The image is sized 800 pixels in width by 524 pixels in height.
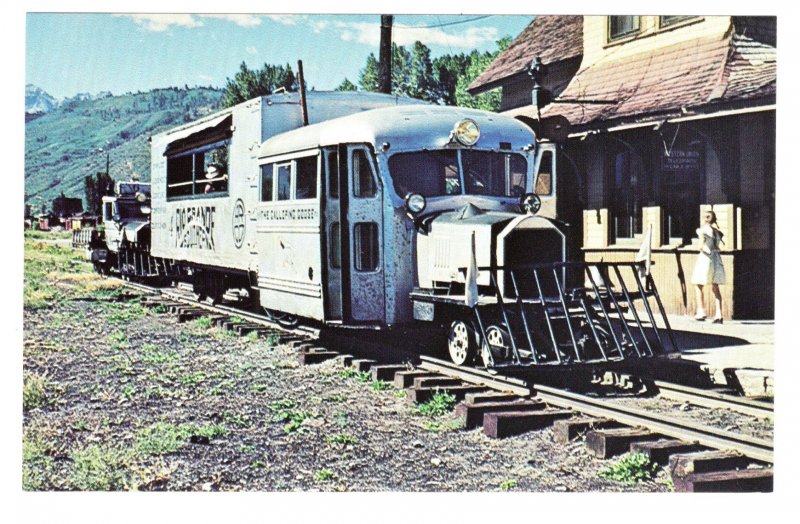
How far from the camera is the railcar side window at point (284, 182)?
34.0 feet

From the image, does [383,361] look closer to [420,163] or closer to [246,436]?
[420,163]

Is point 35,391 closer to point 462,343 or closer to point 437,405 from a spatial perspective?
point 437,405

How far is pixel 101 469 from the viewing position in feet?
21.2

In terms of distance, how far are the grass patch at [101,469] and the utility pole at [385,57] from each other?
4.48 metres

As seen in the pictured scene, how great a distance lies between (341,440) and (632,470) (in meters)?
2.19

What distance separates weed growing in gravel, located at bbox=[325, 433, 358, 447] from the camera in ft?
22.7

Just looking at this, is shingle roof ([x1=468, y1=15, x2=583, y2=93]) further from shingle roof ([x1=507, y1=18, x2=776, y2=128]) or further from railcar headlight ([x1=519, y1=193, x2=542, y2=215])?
railcar headlight ([x1=519, y1=193, x2=542, y2=215])

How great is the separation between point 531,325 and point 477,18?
2954 mm

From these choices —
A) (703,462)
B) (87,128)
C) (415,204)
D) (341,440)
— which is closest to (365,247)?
(415,204)

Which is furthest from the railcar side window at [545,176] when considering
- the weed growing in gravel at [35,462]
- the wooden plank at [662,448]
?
the weed growing in gravel at [35,462]

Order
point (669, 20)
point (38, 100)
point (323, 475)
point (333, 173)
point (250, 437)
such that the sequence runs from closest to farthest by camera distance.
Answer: point (323, 475) → point (250, 437) → point (38, 100) → point (333, 173) → point (669, 20)

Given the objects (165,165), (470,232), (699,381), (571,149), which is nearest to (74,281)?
(165,165)

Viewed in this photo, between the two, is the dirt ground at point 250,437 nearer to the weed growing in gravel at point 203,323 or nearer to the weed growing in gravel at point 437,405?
the weed growing in gravel at point 437,405

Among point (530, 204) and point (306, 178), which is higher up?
point (306, 178)
